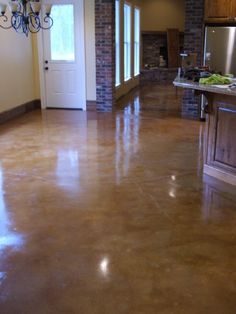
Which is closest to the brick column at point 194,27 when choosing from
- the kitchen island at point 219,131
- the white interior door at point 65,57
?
the white interior door at point 65,57

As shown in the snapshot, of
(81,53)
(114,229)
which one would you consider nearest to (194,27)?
(81,53)

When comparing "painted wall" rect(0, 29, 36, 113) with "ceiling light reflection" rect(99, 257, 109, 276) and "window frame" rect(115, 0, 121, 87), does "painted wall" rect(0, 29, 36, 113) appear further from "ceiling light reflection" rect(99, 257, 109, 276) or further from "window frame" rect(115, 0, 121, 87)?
"ceiling light reflection" rect(99, 257, 109, 276)

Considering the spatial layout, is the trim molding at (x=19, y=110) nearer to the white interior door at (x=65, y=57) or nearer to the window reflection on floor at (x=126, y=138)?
the white interior door at (x=65, y=57)

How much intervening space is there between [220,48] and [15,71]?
3765mm

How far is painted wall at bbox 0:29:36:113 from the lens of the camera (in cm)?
691

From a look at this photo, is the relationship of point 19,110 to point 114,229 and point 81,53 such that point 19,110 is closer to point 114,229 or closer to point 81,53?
point 81,53

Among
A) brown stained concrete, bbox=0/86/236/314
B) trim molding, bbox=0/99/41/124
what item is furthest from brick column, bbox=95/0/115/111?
brown stained concrete, bbox=0/86/236/314

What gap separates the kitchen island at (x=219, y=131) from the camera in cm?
383

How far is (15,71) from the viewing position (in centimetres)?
738

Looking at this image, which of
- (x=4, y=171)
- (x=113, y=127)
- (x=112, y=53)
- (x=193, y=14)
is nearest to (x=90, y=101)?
(x=112, y=53)

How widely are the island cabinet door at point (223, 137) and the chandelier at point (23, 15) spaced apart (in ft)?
9.70

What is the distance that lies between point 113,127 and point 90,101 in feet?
5.50

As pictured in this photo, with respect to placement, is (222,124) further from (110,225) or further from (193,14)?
(193,14)

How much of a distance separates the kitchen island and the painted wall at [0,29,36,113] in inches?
153
